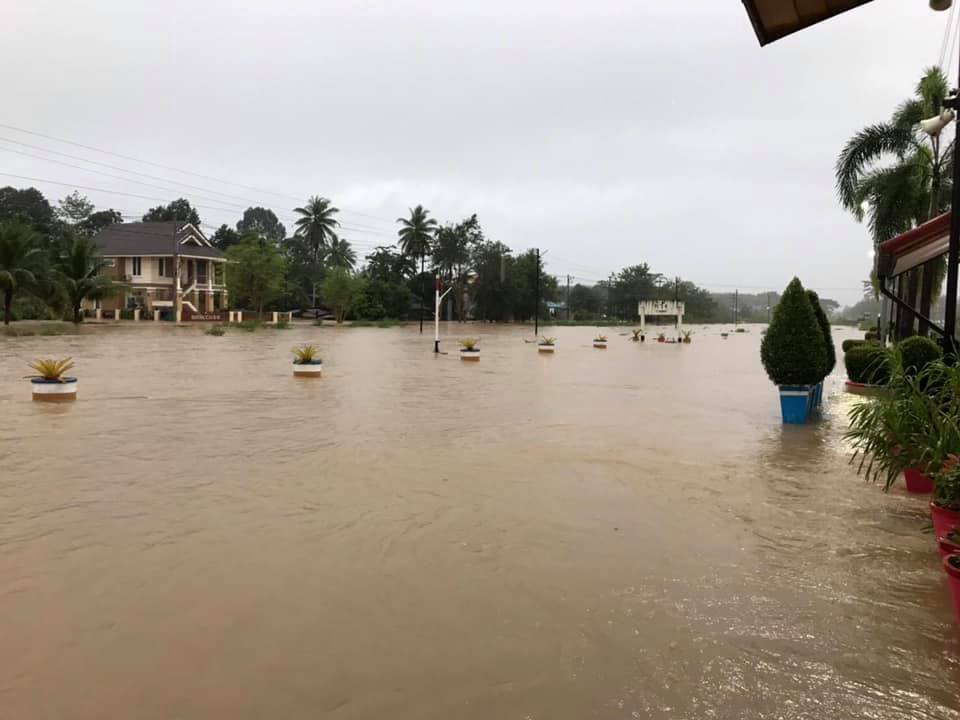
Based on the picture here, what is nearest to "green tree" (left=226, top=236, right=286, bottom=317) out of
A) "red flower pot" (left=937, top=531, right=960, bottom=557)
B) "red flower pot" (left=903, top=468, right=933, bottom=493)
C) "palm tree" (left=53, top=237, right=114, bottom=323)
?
"palm tree" (left=53, top=237, right=114, bottom=323)

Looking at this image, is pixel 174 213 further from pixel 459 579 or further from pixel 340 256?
pixel 459 579

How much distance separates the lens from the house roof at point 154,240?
56.6 m

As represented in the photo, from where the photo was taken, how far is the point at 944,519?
13.1 ft

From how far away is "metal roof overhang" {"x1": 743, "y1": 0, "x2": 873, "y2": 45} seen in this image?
15.3 feet

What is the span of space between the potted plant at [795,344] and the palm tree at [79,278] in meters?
43.7

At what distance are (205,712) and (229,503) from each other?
10.4ft

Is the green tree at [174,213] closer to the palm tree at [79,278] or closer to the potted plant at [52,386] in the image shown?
the palm tree at [79,278]

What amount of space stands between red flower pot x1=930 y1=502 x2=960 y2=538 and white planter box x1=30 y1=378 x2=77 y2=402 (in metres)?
12.6

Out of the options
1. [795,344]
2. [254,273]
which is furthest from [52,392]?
[254,273]

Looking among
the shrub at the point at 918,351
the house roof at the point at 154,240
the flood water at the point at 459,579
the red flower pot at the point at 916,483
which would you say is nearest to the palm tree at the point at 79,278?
the house roof at the point at 154,240

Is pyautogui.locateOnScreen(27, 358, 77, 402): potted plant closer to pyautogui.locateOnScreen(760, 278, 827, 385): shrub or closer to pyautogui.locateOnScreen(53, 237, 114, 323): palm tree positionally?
pyautogui.locateOnScreen(760, 278, 827, 385): shrub

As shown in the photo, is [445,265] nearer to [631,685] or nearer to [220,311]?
[220,311]

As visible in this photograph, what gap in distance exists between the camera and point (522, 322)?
260 ft

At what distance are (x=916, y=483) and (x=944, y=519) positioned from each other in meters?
2.51
